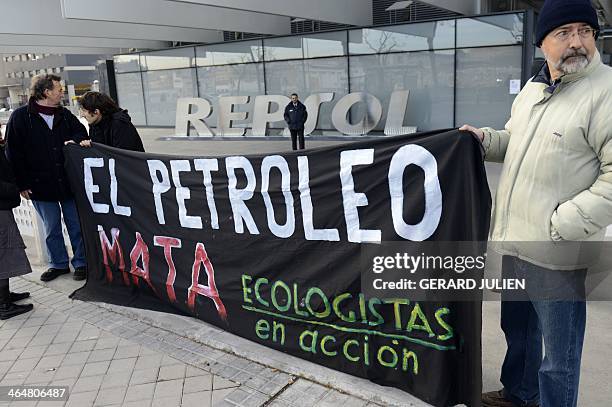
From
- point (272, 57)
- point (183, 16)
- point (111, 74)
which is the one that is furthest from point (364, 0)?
point (111, 74)

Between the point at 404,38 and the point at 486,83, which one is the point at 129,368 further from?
the point at 404,38

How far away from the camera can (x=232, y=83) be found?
2061 centimetres

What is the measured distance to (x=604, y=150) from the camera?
6.36 feet

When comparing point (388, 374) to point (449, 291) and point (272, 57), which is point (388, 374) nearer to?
point (449, 291)

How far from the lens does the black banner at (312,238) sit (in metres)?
2.58

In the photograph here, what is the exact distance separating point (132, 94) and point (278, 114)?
10.3 m

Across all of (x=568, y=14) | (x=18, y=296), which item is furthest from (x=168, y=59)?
(x=568, y=14)

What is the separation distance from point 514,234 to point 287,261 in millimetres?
1436

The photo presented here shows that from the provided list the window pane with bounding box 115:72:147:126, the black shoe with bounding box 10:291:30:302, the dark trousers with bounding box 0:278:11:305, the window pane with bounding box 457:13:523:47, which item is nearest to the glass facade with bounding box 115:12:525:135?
the window pane with bounding box 457:13:523:47

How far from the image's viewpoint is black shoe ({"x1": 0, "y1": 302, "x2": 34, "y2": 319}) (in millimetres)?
4293

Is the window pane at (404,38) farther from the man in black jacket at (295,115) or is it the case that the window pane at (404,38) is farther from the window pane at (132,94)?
the window pane at (132,94)

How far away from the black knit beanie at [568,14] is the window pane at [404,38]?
14.3 meters

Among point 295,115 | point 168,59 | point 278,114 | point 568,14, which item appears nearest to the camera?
point 568,14

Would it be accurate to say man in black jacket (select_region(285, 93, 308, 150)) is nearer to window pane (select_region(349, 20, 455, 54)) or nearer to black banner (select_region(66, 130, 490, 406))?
window pane (select_region(349, 20, 455, 54))
